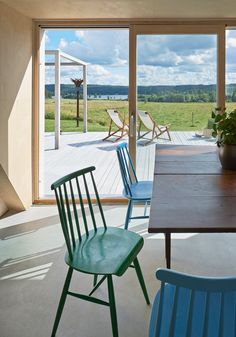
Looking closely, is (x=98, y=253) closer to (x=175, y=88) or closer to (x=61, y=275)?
(x=61, y=275)

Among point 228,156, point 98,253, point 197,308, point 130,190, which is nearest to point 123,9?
point 130,190

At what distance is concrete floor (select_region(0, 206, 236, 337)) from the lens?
7.34 ft

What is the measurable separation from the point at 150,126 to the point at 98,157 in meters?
0.99

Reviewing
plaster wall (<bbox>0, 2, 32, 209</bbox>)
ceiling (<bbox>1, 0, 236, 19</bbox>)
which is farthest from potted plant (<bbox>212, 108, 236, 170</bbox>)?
plaster wall (<bbox>0, 2, 32, 209</bbox>)

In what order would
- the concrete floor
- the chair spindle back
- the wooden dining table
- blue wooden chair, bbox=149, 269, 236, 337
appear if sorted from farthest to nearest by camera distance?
the concrete floor, the chair spindle back, the wooden dining table, blue wooden chair, bbox=149, 269, 236, 337

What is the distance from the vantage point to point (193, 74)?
16.1 ft

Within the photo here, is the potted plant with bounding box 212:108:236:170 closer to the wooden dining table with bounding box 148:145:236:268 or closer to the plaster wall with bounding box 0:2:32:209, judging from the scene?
the wooden dining table with bounding box 148:145:236:268

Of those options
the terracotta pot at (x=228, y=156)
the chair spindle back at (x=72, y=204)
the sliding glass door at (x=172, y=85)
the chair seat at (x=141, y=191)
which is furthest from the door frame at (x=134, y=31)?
the terracotta pot at (x=228, y=156)

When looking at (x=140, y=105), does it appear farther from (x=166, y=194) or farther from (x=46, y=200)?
(x=166, y=194)

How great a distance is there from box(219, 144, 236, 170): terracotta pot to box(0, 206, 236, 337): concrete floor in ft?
2.84

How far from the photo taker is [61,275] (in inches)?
114

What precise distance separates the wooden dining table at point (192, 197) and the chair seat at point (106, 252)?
0.39 m

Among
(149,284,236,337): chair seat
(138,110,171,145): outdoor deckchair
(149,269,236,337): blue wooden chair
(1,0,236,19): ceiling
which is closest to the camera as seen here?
(149,269,236,337): blue wooden chair

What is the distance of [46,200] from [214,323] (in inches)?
153
